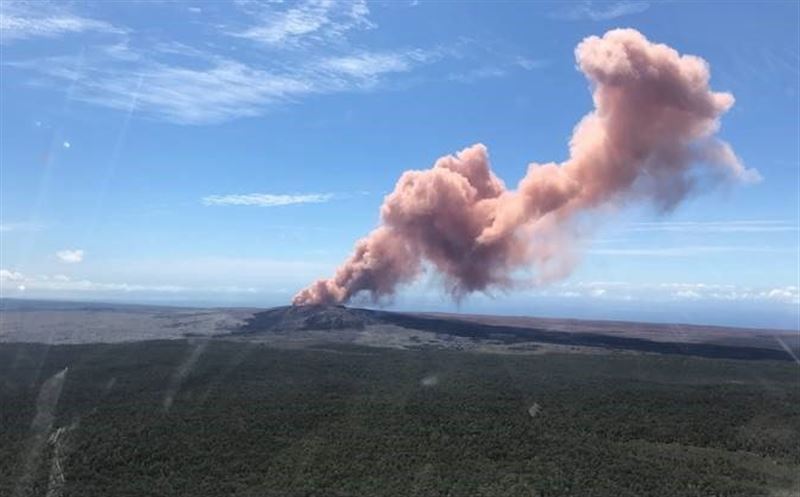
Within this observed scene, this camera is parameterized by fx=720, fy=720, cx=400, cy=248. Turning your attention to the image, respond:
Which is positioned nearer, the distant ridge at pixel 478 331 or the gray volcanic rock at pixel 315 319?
the distant ridge at pixel 478 331

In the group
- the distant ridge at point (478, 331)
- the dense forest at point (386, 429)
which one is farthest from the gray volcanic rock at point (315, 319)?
the dense forest at point (386, 429)

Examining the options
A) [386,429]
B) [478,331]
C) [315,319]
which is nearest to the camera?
[386,429]

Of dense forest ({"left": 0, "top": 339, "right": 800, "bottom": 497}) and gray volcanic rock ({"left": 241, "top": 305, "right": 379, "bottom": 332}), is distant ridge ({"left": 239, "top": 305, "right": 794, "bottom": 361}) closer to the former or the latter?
gray volcanic rock ({"left": 241, "top": 305, "right": 379, "bottom": 332})

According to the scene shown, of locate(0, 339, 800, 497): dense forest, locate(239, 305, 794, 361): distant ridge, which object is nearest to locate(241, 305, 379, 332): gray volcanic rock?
locate(239, 305, 794, 361): distant ridge

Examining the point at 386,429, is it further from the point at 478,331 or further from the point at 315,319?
the point at 478,331

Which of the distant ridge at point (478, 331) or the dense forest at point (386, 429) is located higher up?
the distant ridge at point (478, 331)

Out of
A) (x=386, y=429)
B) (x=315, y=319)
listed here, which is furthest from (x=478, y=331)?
(x=386, y=429)

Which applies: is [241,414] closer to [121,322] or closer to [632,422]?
[632,422]

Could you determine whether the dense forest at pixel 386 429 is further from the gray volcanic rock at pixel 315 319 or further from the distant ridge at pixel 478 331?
the gray volcanic rock at pixel 315 319

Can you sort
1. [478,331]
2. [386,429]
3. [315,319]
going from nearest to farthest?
[386,429] → [315,319] → [478,331]
